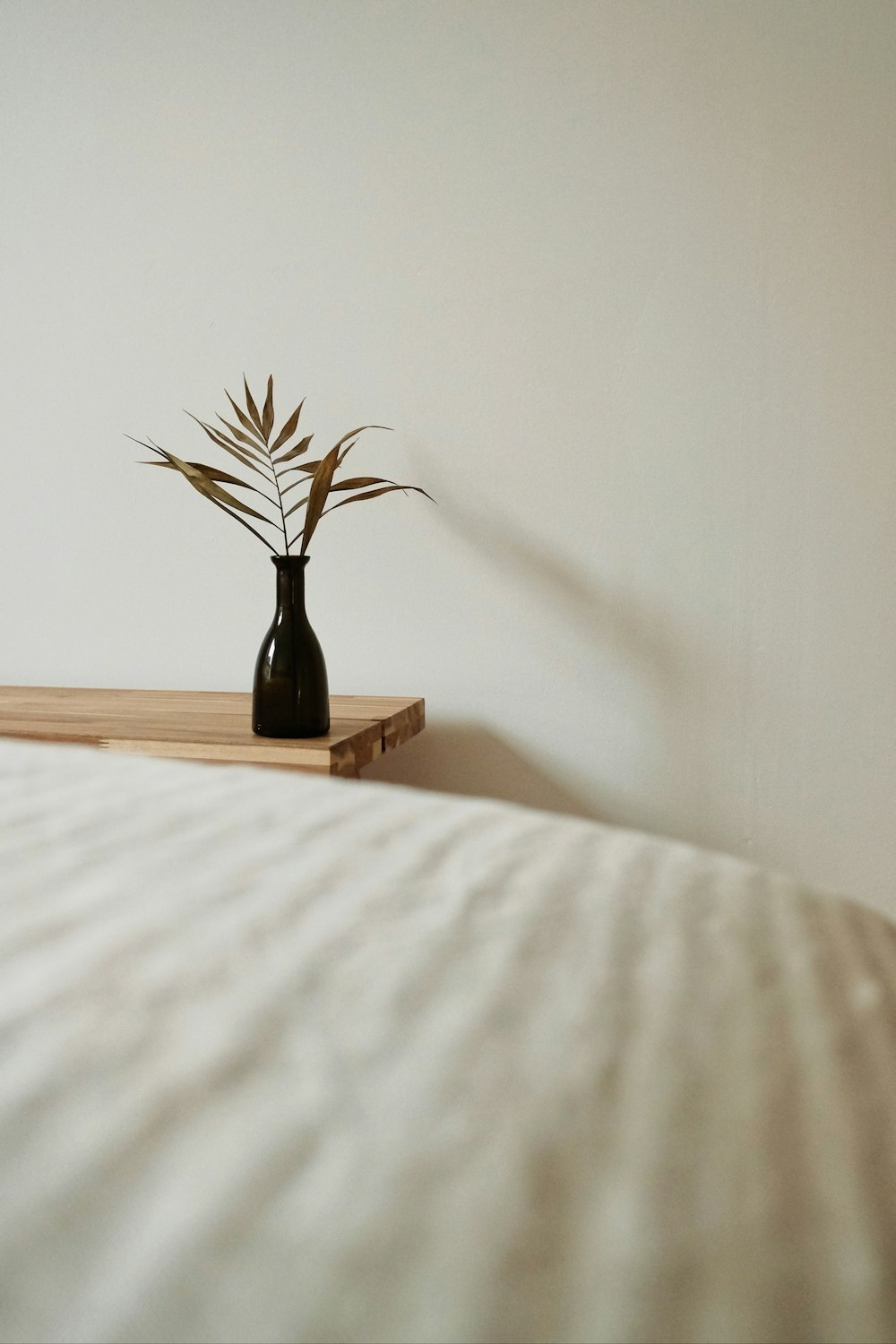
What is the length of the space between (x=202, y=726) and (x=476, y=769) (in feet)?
1.75

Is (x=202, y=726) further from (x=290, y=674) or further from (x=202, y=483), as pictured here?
(x=202, y=483)

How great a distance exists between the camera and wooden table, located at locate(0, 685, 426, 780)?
4.22ft

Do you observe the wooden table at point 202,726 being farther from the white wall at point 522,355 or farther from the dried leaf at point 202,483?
the dried leaf at point 202,483

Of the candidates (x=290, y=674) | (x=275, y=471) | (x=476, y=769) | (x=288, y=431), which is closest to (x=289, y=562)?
(x=290, y=674)

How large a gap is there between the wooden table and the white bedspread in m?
1.02

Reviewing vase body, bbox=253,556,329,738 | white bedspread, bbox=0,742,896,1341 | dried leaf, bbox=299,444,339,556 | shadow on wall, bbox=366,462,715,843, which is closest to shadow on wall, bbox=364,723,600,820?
shadow on wall, bbox=366,462,715,843

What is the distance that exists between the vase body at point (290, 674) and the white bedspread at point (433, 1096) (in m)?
1.07

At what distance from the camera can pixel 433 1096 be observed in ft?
0.52

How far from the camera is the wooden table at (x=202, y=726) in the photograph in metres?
1.29

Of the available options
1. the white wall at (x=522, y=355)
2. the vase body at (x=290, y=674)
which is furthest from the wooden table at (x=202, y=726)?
the white wall at (x=522, y=355)

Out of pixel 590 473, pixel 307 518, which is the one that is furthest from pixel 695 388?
pixel 307 518

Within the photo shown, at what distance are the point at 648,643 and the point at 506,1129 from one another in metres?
1.55

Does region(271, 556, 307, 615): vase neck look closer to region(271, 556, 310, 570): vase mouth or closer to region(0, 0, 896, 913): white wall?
region(271, 556, 310, 570): vase mouth

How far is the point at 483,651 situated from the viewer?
172 centimetres
